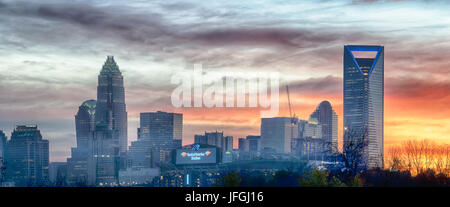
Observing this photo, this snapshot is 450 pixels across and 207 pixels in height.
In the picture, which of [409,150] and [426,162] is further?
[409,150]
